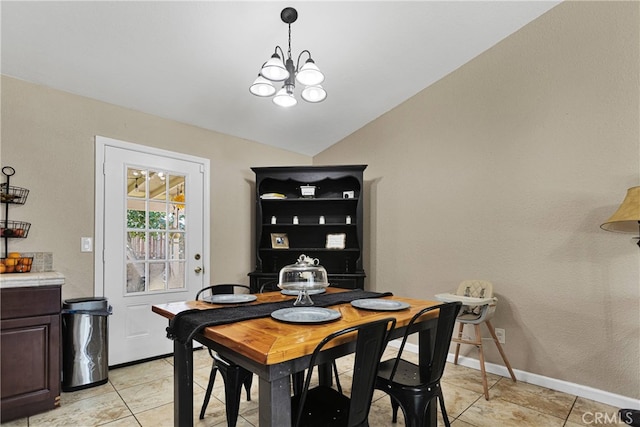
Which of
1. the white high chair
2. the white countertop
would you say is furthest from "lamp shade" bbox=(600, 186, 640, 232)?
the white countertop

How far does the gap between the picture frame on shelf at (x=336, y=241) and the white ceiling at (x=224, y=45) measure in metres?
1.52

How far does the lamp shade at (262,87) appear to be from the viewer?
2.15 m

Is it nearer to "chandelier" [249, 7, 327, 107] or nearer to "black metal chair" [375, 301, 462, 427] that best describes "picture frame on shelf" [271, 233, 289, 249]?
"chandelier" [249, 7, 327, 107]

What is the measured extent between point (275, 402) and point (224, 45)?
102 inches

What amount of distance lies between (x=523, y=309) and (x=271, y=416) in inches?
101

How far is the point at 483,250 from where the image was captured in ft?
10.6

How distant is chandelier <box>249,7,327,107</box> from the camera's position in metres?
2.03

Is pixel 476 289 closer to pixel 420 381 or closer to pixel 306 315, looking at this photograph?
pixel 420 381

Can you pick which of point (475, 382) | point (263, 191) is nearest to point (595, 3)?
point (475, 382)

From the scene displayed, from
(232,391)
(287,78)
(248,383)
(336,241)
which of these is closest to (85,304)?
(248,383)

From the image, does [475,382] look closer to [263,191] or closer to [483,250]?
[483,250]

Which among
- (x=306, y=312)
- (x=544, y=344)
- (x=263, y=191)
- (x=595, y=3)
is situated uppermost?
(x=595, y=3)

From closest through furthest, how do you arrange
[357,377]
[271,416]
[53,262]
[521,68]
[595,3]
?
[271,416], [357,377], [595,3], [53,262], [521,68]

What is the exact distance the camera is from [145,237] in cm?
337
